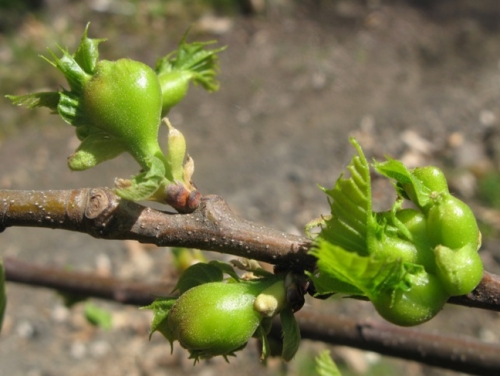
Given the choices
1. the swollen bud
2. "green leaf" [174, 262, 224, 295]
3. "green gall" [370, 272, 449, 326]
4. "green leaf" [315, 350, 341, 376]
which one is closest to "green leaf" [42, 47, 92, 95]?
the swollen bud

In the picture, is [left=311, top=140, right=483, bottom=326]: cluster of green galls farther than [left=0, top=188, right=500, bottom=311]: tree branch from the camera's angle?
No

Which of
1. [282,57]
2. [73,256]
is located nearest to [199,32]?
[282,57]

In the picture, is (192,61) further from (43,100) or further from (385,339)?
(385,339)

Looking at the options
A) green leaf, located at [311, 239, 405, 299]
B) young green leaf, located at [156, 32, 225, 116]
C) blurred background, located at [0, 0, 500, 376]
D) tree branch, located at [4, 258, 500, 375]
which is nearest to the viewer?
green leaf, located at [311, 239, 405, 299]

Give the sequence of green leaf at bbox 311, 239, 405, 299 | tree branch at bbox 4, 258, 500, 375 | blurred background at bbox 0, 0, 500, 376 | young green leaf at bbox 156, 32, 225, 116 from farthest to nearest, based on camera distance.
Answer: blurred background at bbox 0, 0, 500, 376 < tree branch at bbox 4, 258, 500, 375 < young green leaf at bbox 156, 32, 225, 116 < green leaf at bbox 311, 239, 405, 299

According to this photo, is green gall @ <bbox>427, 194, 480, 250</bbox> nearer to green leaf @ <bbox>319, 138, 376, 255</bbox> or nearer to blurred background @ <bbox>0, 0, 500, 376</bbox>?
green leaf @ <bbox>319, 138, 376, 255</bbox>

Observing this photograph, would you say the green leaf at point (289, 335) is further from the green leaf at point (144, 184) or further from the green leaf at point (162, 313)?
the green leaf at point (144, 184)

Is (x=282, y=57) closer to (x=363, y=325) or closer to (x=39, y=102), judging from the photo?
(x=363, y=325)

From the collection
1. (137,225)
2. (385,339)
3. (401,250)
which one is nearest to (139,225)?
(137,225)
